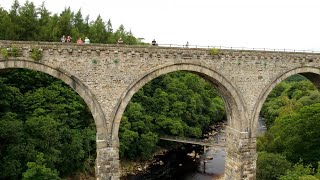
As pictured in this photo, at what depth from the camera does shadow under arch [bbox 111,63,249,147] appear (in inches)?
798

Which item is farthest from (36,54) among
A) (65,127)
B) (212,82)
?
(212,82)

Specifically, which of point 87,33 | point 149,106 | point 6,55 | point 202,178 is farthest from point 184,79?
point 6,55

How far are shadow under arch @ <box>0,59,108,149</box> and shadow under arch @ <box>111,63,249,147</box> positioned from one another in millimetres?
702

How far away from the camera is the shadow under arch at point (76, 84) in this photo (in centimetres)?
1784

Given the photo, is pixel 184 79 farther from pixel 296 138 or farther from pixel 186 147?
pixel 296 138

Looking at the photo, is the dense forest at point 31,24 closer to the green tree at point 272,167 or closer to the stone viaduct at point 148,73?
the stone viaduct at point 148,73

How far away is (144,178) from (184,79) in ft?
75.7

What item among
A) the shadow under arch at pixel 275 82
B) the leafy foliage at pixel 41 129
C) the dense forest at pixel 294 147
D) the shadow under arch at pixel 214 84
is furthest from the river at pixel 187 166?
the shadow under arch at pixel 275 82

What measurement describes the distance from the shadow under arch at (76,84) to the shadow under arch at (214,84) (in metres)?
0.70

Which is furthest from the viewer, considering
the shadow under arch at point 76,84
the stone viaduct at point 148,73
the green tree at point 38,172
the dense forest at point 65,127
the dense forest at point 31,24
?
the dense forest at point 31,24

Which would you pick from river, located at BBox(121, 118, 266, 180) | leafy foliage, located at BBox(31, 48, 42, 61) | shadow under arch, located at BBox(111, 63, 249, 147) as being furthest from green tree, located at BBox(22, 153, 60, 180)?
river, located at BBox(121, 118, 266, 180)

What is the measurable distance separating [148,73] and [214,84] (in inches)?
238

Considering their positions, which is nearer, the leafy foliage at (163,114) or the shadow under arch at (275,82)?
the shadow under arch at (275,82)

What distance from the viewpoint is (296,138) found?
28.0m
